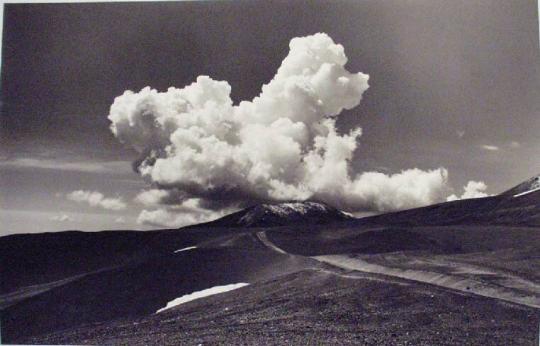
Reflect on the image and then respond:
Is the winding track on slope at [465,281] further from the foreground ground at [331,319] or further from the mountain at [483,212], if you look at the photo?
the mountain at [483,212]

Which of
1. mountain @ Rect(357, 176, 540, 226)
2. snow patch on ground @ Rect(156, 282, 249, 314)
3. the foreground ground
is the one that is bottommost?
the foreground ground

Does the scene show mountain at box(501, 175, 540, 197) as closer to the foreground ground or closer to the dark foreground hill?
the dark foreground hill

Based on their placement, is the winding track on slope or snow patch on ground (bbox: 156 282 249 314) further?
snow patch on ground (bbox: 156 282 249 314)

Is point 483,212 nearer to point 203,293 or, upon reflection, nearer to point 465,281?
point 465,281

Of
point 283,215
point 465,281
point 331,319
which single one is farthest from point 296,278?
point 283,215

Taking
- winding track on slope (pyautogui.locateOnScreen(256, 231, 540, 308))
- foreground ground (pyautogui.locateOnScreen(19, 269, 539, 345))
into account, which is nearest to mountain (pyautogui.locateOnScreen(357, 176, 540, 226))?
winding track on slope (pyautogui.locateOnScreen(256, 231, 540, 308))

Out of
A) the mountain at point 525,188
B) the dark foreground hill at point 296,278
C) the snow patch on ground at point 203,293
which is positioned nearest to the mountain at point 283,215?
the dark foreground hill at point 296,278

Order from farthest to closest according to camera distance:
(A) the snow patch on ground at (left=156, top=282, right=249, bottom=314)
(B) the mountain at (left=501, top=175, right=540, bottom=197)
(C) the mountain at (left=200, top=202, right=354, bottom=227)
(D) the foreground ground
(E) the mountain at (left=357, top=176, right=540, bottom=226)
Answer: (C) the mountain at (left=200, top=202, right=354, bottom=227) < (E) the mountain at (left=357, top=176, right=540, bottom=226) < (A) the snow patch on ground at (left=156, top=282, right=249, bottom=314) < (B) the mountain at (left=501, top=175, right=540, bottom=197) < (D) the foreground ground
